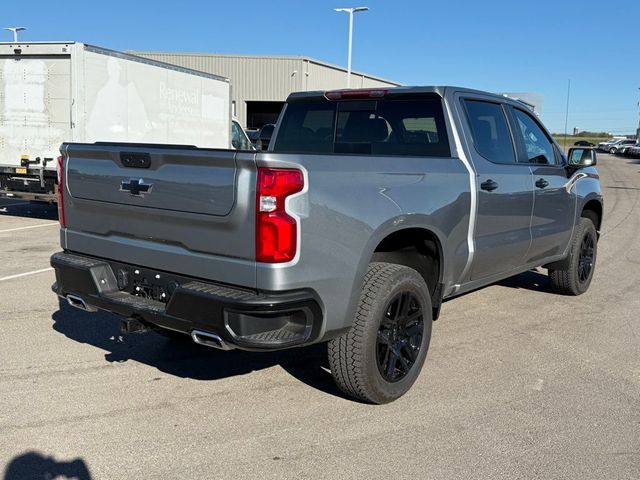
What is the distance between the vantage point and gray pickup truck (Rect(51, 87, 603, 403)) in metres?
3.16

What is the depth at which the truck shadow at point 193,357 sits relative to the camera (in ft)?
14.5

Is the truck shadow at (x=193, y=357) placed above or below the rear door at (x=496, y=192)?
below

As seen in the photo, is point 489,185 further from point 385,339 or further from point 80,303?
point 80,303

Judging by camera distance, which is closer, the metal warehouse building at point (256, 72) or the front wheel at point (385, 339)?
the front wheel at point (385, 339)

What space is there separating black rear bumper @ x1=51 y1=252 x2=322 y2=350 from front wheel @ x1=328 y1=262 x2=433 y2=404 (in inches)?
15.9

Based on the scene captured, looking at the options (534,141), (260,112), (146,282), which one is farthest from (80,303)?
(260,112)

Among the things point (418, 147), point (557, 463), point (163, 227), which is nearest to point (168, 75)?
point (418, 147)

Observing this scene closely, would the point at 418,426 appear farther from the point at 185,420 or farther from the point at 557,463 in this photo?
the point at 185,420

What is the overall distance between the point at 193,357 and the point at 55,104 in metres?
8.25

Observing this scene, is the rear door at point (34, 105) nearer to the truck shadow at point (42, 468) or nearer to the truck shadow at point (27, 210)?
the truck shadow at point (27, 210)

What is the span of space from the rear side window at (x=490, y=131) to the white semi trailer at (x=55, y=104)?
824 centimetres

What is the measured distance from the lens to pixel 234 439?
3.47 meters

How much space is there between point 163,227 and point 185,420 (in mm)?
1137

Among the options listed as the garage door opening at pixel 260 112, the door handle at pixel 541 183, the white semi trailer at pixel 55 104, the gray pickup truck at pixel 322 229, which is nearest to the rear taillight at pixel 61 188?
the gray pickup truck at pixel 322 229
